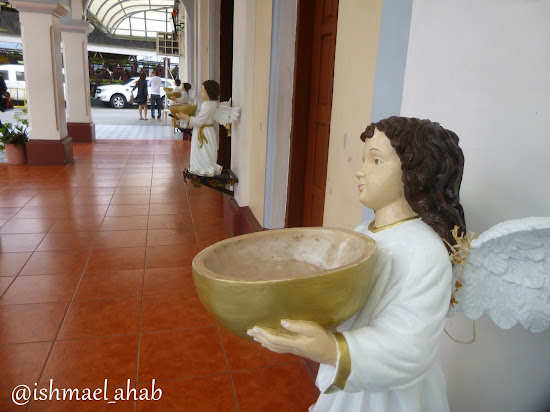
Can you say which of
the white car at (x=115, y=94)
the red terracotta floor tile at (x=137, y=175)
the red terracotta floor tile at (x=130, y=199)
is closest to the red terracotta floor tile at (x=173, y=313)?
the red terracotta floor tile at (x=130, y=199)

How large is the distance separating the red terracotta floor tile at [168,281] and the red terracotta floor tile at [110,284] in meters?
0.06

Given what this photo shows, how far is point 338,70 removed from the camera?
1.87 m

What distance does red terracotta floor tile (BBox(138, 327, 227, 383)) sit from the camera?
2.25 metres

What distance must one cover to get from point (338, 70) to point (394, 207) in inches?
40.5

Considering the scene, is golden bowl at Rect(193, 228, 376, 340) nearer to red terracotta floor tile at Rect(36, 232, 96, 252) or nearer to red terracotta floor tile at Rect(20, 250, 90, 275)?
red terracotta floor tile at Rect(20, 250, 90, 275)

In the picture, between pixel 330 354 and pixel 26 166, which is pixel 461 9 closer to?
pixel 330 354

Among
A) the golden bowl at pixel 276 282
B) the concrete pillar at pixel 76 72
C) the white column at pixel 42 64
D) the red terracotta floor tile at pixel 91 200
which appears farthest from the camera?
the concrete pillar at pixel 76 72

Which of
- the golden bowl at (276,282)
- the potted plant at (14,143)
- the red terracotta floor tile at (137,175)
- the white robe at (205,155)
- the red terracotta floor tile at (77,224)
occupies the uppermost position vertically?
the golden bowl at (276,282)

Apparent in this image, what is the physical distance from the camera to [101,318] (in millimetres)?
2729

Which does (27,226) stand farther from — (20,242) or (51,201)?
(51,201)

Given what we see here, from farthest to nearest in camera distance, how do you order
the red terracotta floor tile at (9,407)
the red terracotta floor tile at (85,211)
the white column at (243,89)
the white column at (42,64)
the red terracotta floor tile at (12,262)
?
1. the white column at (42,64)
2. the red terracotta floor tile at (85,211)
3. the white column at (243,89)
4. the red terracotta floor tile at (12,262)
5. the red terracotta floor tile at (9,407)

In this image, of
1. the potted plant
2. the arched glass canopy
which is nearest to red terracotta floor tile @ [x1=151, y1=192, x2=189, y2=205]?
the potted plant

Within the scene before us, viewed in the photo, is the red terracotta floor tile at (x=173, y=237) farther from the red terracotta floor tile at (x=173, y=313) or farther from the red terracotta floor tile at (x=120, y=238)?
the red terracotta floor tile at (x=173, y=313)

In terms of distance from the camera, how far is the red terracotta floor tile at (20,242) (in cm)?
378
